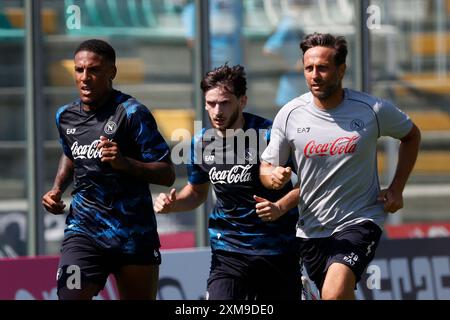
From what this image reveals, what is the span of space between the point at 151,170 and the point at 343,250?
1.13m

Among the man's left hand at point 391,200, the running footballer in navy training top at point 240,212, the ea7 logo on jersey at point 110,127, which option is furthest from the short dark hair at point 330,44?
the ea7 logo on jersey at point 110,127

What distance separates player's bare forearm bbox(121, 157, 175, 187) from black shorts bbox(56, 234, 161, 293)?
41 centimetres

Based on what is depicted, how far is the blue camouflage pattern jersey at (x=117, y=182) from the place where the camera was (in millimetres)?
6602

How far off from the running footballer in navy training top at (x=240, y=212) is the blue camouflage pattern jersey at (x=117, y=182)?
270 millimetres

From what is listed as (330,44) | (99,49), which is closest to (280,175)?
(330,44)

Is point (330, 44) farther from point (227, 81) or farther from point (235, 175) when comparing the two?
point (235, 175)

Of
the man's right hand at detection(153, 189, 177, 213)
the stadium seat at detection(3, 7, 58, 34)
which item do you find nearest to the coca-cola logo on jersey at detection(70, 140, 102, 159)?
the man's right hand at detection(153, 189, 177, 213)

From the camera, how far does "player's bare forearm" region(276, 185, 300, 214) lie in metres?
6.43

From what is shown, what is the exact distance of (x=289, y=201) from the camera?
6.50 m

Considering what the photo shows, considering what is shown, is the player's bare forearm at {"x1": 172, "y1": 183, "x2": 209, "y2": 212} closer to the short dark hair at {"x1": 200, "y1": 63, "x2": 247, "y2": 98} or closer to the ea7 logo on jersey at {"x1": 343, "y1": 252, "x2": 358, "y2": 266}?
the short dark hair at {"x1": 200, "y1": 63, "x2": 247, "y2": 98}

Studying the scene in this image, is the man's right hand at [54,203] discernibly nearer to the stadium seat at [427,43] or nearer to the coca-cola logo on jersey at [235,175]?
the coca-cola logo on jersey at [235,175]

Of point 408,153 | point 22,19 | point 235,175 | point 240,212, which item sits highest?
point 22,19

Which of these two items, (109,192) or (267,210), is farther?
(109,192)
